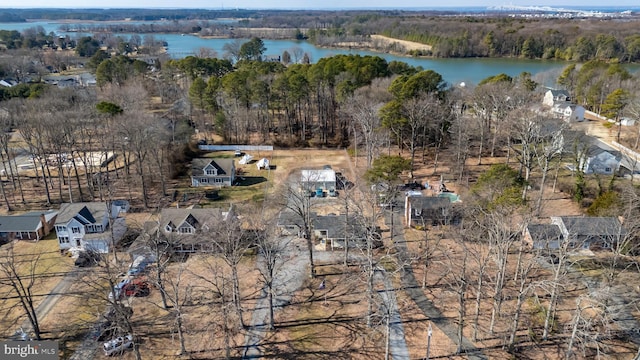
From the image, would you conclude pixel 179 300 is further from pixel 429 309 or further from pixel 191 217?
pixel 429 309

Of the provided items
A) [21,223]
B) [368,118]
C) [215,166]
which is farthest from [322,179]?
[21,223]

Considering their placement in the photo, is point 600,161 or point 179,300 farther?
point 600,161

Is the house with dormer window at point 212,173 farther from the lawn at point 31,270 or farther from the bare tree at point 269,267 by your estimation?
the bare tree at point 269,267

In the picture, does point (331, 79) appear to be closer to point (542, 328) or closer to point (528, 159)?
point (528, 159)

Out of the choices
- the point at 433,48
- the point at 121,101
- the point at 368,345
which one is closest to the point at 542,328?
the point at 368,345

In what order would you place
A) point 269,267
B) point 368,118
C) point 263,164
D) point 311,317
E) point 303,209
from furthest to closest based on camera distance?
point 263,164
point 368,118
point 303,209
point 311,317
point 269,267

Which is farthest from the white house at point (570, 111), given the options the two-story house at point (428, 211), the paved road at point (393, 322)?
the paved road at point (393, 322)
